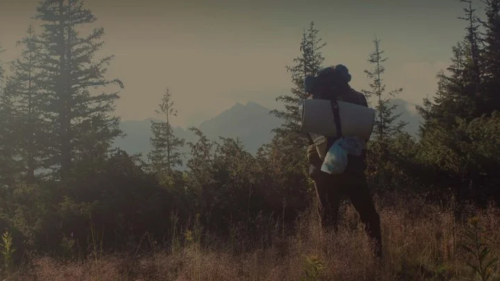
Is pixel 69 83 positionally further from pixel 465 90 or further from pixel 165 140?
pixel 465 90

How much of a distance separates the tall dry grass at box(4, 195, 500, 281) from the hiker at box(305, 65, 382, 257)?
0.24m

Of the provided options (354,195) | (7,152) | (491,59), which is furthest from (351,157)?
(491,59)

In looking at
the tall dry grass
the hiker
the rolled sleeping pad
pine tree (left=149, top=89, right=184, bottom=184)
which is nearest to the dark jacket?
the hiker

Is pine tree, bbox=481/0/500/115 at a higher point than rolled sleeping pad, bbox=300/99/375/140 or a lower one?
higher

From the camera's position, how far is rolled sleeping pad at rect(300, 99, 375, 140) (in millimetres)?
3832

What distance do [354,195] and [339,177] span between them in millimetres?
266

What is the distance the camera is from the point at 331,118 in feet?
12.6

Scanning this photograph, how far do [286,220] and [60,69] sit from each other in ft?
61.0

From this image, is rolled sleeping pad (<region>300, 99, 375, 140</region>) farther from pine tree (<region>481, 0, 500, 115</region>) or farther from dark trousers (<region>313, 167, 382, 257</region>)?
pine tree (<region>481, 0, 500, 115</region>)

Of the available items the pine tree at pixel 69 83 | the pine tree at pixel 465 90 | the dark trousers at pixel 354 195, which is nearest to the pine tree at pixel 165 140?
the pine tree at pixel 69 83

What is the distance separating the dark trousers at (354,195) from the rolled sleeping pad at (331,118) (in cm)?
46

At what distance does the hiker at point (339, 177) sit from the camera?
3928 millimetres

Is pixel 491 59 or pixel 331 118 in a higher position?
pixel 491 59

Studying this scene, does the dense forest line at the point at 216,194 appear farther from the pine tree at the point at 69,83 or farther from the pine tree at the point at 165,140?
the pine tree at the point at 165,140
